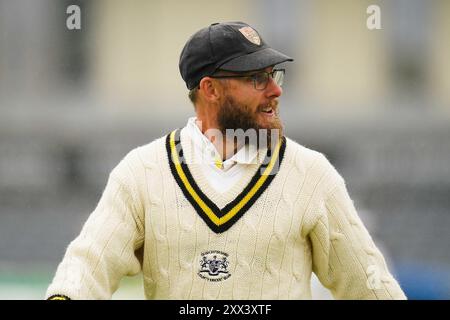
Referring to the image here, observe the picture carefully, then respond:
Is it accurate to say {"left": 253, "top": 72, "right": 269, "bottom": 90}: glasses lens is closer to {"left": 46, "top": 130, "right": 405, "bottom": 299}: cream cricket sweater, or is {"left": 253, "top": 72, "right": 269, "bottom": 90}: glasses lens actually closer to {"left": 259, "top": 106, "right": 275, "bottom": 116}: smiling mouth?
{"left": 259, "top": 106, "right": 275, "bottom": 116}: smiling mouth

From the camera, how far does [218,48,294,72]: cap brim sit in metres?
3.26

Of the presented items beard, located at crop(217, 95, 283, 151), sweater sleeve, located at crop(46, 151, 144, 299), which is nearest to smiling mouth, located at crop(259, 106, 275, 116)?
beard, located at crop(217, 95, 283, 151)

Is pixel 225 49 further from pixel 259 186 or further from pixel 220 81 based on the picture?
pixel 259 186

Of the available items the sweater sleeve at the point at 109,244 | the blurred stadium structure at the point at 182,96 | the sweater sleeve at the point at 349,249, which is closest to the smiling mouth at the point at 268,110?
the sweater sleeve at the point at 349,249

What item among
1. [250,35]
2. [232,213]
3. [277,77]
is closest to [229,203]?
[232,213]

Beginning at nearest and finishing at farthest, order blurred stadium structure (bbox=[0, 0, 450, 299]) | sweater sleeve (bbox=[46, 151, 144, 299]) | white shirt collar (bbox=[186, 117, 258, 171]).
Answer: sweater sleeve (bbox=[46, 151, 144, 299]), white shirt collar (bbox=[186, 117, 258, 171]), blurred stadium structure (bbox=[0, 0, 450, 299])

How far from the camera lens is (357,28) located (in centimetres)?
921

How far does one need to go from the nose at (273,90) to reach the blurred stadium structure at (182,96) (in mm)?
5243

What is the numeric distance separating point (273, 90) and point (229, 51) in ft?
0.58

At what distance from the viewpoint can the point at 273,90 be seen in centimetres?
329

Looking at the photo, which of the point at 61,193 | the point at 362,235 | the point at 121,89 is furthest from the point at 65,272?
the point at 121,89

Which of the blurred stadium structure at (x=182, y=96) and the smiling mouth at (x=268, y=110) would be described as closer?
the smiling mouth at (x=268, y=110)

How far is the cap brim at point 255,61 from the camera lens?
3256 mm

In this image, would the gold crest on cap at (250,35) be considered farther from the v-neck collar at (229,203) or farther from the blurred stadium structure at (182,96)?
the blurred stadium structure at (182,96)
